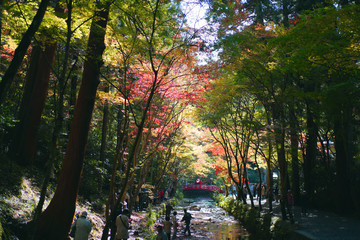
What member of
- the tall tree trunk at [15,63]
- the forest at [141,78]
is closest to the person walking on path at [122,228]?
the forest at [141,78]

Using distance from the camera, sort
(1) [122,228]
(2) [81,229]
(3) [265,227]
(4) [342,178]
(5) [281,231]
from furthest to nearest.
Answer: (4) [342,178] → (3) [265,227] → (5) [281,231] → (1) [122,228] → (2) [81,229]

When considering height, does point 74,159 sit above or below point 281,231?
above

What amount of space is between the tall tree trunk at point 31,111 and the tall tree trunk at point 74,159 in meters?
3.66

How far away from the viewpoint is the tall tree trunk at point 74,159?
7043mm

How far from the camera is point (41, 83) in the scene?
412 inches

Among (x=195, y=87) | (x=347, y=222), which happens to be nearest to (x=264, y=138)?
(x=195, y=87)

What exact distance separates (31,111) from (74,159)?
425 centimetres

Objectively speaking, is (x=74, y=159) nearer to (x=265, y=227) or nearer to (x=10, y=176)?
(x=10, y=176)

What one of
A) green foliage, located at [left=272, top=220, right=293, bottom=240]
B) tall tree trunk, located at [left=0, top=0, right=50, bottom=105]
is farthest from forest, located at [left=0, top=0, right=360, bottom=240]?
green foliage, located at [left=272, top=220, right=293, bottom=240]

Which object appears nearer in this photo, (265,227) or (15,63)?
(15,63)

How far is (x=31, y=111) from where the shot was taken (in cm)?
1029

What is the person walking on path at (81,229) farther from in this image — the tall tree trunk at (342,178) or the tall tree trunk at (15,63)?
the tall tree trunk at (342,178)

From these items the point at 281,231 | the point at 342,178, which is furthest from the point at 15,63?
the point at 342,178

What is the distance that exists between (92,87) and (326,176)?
51.2ft
